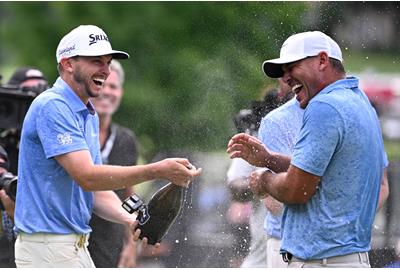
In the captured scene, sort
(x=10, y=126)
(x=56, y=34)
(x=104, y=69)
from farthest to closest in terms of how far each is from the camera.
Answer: (x=56, y=34) → (x=10, y=126) → (x=104, y=69)

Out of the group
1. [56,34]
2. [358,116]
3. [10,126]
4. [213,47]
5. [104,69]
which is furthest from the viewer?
[56,34]

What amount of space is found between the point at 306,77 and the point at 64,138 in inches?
53.9

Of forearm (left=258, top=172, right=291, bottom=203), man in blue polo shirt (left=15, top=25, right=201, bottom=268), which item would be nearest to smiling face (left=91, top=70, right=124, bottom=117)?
man in blue polo shirt (left=15, top=25, right=201, bottom=268)

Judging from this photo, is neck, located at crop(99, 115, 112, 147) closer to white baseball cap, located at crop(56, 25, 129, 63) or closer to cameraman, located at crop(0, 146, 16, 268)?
cameraman, located at crop(0, 146, 16, 268)

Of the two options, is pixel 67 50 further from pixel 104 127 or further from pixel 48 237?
pixel 104 127

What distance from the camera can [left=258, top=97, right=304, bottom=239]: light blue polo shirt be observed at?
25.1 feet

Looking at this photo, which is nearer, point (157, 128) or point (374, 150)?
point (374, 150)

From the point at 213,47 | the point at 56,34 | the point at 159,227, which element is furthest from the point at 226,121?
the point at 56,34

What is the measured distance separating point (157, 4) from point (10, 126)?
283 inches

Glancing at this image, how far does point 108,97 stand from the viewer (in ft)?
34.4

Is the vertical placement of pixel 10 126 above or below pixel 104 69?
below

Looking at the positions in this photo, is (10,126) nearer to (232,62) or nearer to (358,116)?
(232,62)

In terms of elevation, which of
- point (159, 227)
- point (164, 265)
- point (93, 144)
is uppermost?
point (93, 144)

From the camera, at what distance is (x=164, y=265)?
375 inches
